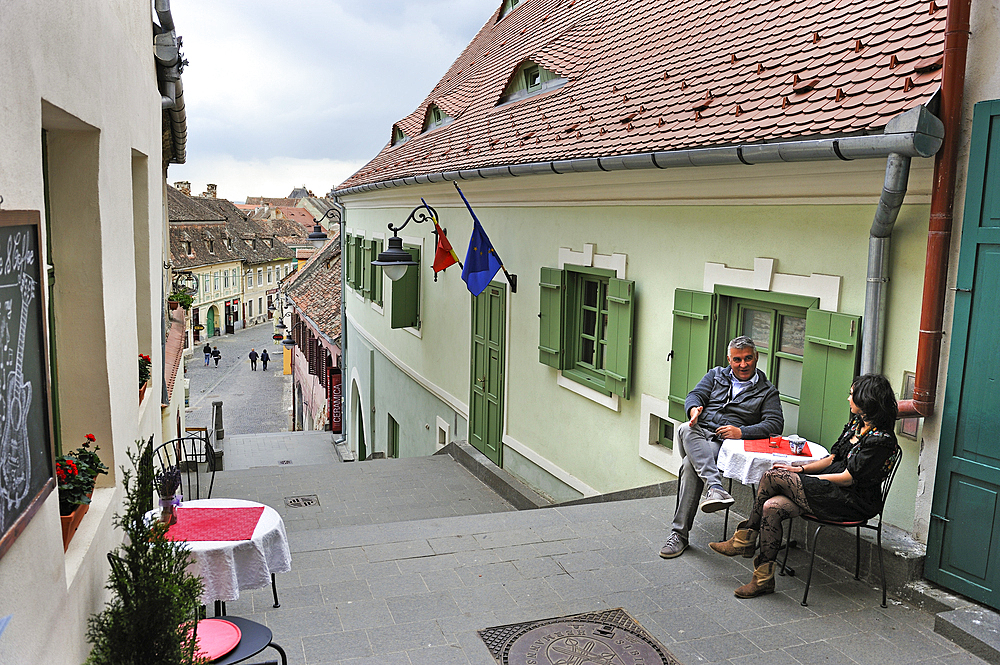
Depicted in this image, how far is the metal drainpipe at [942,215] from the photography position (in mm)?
4980

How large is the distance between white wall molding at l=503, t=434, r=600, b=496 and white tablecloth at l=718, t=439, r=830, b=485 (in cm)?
330

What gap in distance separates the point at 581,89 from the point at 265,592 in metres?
6.88

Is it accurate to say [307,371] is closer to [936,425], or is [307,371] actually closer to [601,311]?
[601,311]

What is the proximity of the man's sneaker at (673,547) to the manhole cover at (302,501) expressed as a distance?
19.2ft

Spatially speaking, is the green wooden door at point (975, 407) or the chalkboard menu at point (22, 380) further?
the green wooden door at point (975, 407)

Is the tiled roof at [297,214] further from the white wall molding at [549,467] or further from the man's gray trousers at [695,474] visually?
the man's gray trousers at [695,474]

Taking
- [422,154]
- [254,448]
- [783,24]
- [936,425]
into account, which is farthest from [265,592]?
[254,448]

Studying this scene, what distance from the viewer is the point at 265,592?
5.57m

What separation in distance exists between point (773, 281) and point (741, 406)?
105cm

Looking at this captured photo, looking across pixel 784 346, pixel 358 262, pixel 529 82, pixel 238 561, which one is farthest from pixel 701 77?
pixel 358 262

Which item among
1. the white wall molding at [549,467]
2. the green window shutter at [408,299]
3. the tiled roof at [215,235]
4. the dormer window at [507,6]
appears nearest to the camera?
the white wall molding at [549,467]

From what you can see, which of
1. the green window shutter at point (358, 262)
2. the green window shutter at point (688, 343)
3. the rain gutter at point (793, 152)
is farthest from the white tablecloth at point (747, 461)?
the green window shutter at point (358, 262)

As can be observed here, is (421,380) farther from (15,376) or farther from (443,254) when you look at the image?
(15,376)

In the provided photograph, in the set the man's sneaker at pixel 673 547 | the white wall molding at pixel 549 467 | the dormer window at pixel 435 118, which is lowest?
the white wall molding at pixel 549 467
